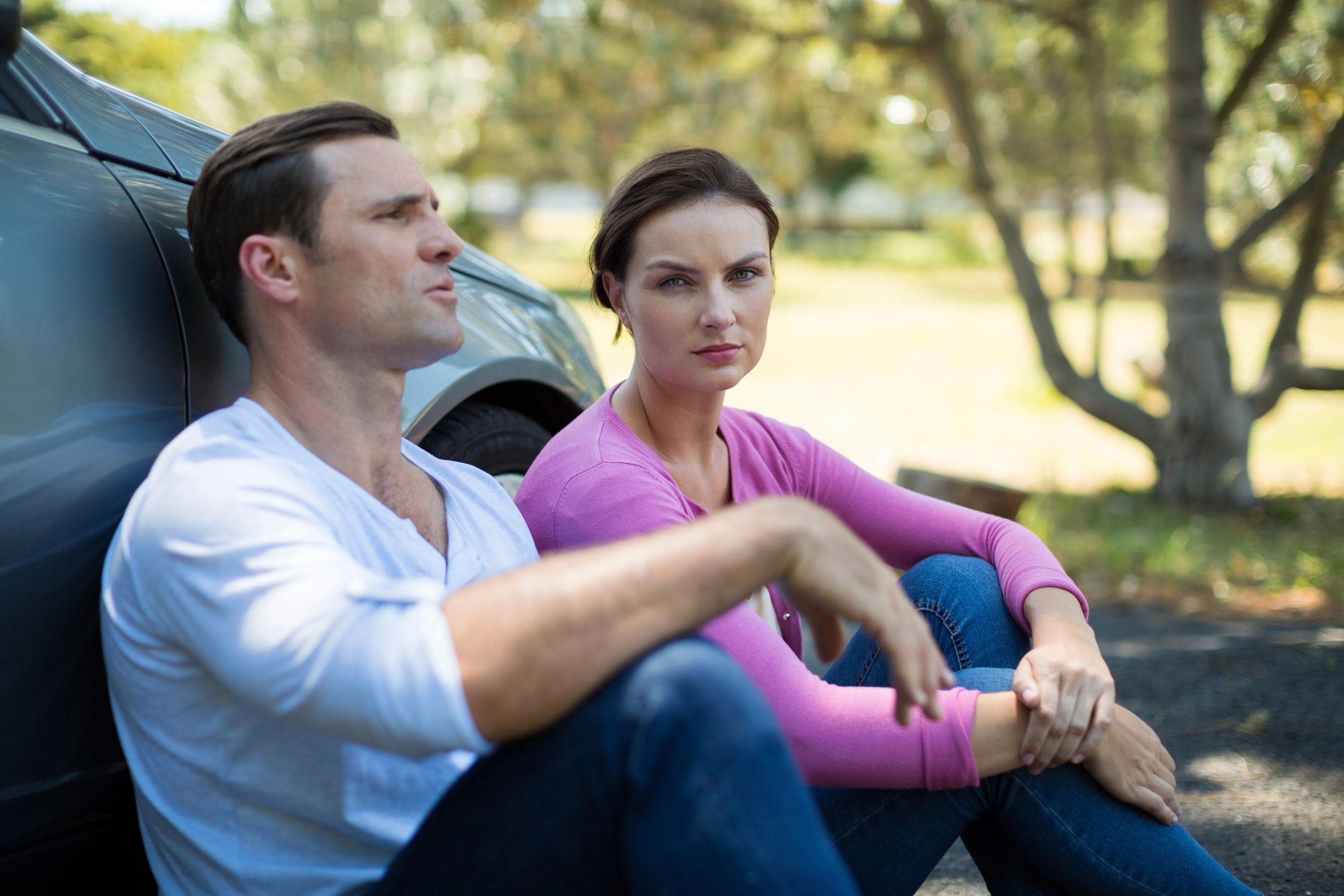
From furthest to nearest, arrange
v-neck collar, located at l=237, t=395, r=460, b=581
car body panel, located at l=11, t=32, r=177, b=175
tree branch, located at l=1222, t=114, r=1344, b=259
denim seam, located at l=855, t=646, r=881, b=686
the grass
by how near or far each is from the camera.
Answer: tree branch, located at l=1222, t=114, r=1344, b=259, the grass, denim seam, located at l=855, t=646, r=881, b=686, car body panel, located at l=11, t=32, r=177, b=175, v-neck collar, located at l=237, t=395, r=460, b=581

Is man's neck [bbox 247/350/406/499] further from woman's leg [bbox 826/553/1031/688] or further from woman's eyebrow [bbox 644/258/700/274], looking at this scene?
woman's leg [bbox 826/553/1031/688]

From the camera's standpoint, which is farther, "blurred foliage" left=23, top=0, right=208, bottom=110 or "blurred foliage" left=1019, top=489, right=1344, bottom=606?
"blurred foliage" left=23, top=0, right=208, bottom=110

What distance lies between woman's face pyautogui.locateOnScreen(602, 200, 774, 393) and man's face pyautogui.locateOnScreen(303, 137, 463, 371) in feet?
1.83

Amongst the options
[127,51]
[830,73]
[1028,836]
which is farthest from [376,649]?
[127,51]

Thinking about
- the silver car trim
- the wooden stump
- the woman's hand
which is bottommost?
the wooden stump

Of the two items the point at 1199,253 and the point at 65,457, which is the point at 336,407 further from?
the point at 1199,253

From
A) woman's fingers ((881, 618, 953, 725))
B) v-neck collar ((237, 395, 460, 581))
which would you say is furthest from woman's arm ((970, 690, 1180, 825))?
v-neck collar ((237, 395, 460, 581))

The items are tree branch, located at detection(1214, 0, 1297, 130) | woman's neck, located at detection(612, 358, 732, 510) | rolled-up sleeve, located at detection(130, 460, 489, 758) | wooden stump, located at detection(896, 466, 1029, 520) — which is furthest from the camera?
tree branch, located at detection(1214, 0, 1297, 130)

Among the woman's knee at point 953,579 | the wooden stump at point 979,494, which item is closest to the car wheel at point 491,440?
the woman's knee at point 953,579

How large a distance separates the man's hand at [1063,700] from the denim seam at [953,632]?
0.23 metres

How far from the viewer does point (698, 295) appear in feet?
7.29

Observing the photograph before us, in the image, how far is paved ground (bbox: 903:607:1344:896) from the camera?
8.36 feet

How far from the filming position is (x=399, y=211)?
176 centimetres

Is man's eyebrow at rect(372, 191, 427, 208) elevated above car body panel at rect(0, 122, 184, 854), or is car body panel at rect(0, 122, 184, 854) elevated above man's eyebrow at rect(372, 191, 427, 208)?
man's eyebrow at rect(372, 191, 427, 208)
